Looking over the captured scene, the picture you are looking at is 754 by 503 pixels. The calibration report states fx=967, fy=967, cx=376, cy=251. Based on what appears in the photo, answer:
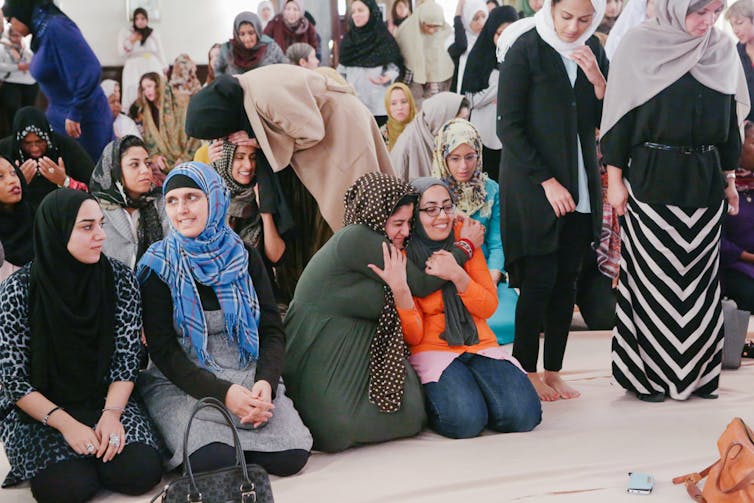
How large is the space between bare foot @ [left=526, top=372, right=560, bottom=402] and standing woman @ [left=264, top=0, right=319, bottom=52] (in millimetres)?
4706

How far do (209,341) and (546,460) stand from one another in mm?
1015

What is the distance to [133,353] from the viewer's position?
104 inches

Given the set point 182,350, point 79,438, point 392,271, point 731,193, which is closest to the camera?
point 79,438

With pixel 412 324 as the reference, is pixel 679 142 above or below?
above

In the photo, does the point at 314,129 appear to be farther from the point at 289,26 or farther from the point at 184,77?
the point at 289,26

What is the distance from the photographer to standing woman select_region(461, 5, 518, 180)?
5.59 m

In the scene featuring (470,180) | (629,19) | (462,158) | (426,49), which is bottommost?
(470,180)

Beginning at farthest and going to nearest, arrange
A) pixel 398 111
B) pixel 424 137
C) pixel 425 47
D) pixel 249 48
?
1. pixel 425 47
2. pixel 249 48
3. pixel 398 111
4. pixel 424 137

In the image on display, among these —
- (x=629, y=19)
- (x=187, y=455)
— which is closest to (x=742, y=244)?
(x=629, y=19)

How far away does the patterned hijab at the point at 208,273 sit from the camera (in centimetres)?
270

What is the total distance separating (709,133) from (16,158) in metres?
3.16

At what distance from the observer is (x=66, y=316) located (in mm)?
2504

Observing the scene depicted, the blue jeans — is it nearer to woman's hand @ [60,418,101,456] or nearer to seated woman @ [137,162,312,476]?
seated woman @ [137,162,312,476]

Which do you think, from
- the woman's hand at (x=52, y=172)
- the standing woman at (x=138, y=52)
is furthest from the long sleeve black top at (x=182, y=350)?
the standing woman at (x=138, y=52)
